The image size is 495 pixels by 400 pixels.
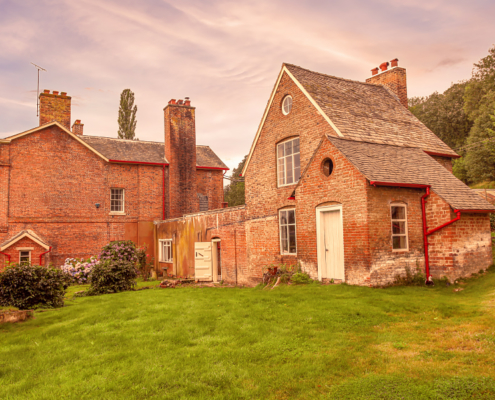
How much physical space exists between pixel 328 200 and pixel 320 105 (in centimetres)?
434

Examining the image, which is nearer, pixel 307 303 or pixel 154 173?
pixel 307 303

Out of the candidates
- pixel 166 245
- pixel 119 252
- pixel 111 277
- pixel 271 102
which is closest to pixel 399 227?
pixel 271 102

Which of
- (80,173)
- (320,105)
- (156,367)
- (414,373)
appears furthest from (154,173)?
(414,373)

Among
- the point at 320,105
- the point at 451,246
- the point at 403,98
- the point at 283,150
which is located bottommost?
the point at 451,246

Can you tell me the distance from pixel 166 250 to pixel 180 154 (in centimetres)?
689

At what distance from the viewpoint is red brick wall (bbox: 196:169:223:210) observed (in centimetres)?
3036

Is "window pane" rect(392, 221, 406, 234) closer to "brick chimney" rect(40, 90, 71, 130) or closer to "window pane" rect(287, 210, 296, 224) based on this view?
"window pane" rect(287, 210, 296, 224)

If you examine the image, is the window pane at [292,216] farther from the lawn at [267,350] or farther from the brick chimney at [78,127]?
the brick chimney at [78,127]

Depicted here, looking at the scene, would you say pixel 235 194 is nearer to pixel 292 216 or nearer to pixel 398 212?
pixel 292 216

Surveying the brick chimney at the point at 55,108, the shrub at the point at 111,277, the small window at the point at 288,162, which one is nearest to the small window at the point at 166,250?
the shrub at the point at 111,277

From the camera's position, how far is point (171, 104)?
91.8ft

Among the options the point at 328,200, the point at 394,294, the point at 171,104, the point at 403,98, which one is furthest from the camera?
the point at 171,104

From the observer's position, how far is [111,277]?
1606 cm

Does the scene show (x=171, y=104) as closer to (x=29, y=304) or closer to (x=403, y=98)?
(x=403, y=98)
